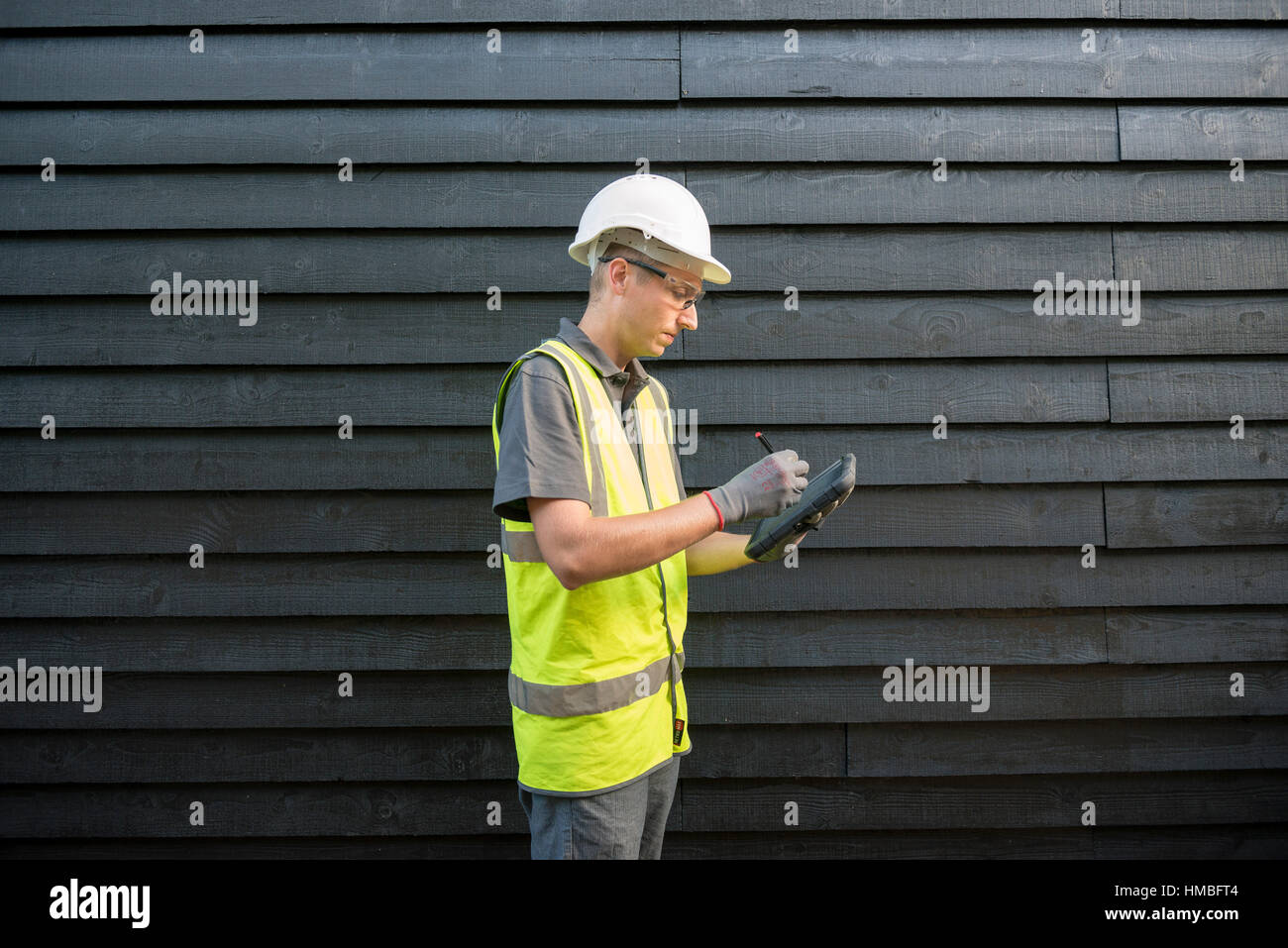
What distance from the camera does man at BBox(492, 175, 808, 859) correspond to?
1425 mm

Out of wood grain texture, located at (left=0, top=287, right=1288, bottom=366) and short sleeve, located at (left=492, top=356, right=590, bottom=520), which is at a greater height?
wood grain texture, located at (left=0, top=287, right=1288, bottom=366)

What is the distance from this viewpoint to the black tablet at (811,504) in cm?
159

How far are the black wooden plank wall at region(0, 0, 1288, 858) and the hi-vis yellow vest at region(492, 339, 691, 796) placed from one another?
2.91 feet

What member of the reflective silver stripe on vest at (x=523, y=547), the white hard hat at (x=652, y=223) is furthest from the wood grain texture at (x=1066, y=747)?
the white hard hat at (x=652, y=223)

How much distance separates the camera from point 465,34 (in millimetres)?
2447

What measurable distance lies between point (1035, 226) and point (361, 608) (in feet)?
8.28

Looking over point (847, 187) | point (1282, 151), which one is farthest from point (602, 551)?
point (1282, 151)

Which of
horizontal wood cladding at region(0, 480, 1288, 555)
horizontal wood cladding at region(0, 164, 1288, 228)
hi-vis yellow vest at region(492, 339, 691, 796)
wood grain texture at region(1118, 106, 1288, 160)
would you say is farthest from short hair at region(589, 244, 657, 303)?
wood grain texture at region(1118, 106, 1288, 160)

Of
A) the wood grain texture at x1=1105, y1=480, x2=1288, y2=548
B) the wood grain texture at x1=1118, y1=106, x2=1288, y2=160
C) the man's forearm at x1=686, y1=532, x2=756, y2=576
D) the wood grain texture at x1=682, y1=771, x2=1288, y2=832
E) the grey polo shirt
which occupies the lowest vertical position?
the wood grain texture at x1=682, y1=771, x2=1288, y2=832

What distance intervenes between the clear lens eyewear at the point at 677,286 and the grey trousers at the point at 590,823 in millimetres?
1004

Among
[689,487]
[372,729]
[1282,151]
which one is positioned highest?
[1282,151]

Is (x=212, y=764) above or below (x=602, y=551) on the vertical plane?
below

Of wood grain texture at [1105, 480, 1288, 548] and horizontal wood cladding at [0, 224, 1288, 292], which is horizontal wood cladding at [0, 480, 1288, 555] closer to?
wood grain texture at [1105, 480, 1288, 548]
